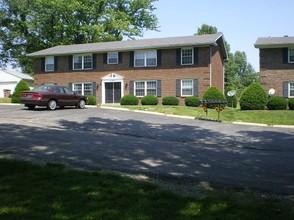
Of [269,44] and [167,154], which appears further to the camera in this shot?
[269,44]

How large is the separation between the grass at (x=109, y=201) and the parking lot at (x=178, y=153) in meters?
0.99

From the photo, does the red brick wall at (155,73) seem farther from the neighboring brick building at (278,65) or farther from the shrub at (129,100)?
the neighboring brick building at (278,65)

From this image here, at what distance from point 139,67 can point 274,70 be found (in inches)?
→ 471

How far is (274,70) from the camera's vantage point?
32.0m

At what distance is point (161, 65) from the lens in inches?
1379

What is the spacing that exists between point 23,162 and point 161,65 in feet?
91.4

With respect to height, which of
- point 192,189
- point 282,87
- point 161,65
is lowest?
point 192,189

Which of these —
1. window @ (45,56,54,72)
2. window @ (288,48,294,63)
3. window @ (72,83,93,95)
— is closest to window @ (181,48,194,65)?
window @ (288,48,294,63)

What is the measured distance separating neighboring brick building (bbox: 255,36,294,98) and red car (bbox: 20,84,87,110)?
52.0ft

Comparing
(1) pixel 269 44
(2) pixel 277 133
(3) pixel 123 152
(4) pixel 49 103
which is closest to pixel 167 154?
(3) pixel 123 152

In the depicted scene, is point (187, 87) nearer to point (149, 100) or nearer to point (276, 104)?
point (149, 100)

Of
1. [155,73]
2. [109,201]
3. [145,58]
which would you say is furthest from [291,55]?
[109,201]

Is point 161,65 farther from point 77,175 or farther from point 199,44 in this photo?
point 77,175

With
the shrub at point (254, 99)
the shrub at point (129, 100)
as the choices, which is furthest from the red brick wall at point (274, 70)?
the shrub at point (129, 100)
